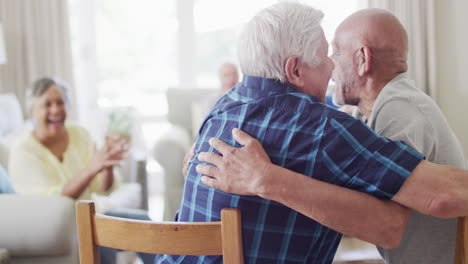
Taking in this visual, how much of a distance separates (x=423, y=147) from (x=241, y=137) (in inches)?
18.3

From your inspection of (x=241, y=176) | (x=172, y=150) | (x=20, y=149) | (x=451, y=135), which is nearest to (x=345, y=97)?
(x=451, y=135)

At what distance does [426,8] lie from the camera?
4.91 metres

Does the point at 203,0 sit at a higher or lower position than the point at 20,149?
higher

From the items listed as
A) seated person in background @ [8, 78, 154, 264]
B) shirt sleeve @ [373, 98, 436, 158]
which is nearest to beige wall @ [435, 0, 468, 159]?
seated person in background @ [8, 78, 154, 264]

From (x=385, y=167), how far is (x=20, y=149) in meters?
1.76

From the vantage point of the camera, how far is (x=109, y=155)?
2158 mm

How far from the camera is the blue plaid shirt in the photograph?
3.18ft

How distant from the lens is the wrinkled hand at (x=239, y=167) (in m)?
0.97

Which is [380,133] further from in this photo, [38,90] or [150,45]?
[150,45]

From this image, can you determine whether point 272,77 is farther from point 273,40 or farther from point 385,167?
point 385,167

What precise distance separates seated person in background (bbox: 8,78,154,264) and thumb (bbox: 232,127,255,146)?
1.22m

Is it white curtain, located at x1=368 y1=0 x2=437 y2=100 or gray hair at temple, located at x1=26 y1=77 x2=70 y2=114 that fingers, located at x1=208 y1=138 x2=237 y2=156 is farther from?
white curtain, located at x1=368 y1=0 x2=437 y2=100

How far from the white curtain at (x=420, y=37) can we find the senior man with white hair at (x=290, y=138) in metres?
4.08

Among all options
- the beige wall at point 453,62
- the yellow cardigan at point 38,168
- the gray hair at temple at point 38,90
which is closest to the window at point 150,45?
the beige wall at point 453,62
